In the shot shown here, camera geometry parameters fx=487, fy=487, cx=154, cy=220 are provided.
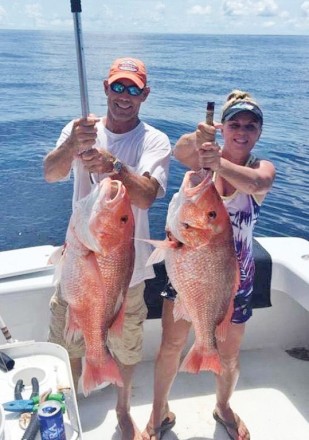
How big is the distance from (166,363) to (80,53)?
6.50 ft

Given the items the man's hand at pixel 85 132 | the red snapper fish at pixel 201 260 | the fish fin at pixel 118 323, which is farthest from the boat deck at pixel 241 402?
the man's hand at pixel 85 132

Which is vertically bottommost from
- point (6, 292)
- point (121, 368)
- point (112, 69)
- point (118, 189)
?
point (121, 368)

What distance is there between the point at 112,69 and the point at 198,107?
1683 cm

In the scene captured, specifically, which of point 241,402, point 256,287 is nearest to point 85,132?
point 256,287

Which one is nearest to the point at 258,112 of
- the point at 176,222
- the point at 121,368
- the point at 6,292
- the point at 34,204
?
the point at 176,222

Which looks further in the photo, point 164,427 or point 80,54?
point 164,427

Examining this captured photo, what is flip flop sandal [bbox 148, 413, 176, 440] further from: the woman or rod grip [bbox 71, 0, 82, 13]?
rod grip [bbox 71, 0, 82, 13]

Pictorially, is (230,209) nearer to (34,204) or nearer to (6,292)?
(6,292)

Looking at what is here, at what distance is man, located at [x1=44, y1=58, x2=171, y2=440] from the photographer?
7.36 feet

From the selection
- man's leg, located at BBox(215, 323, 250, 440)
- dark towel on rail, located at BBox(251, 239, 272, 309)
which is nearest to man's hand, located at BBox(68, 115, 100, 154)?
man's leg, located at BBox(215, 323, 250, 440)

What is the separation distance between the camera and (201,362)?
2.56m

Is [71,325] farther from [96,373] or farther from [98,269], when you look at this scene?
[98,269]

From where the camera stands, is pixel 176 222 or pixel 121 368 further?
pixel 121 368

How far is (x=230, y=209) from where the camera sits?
2.75 m
